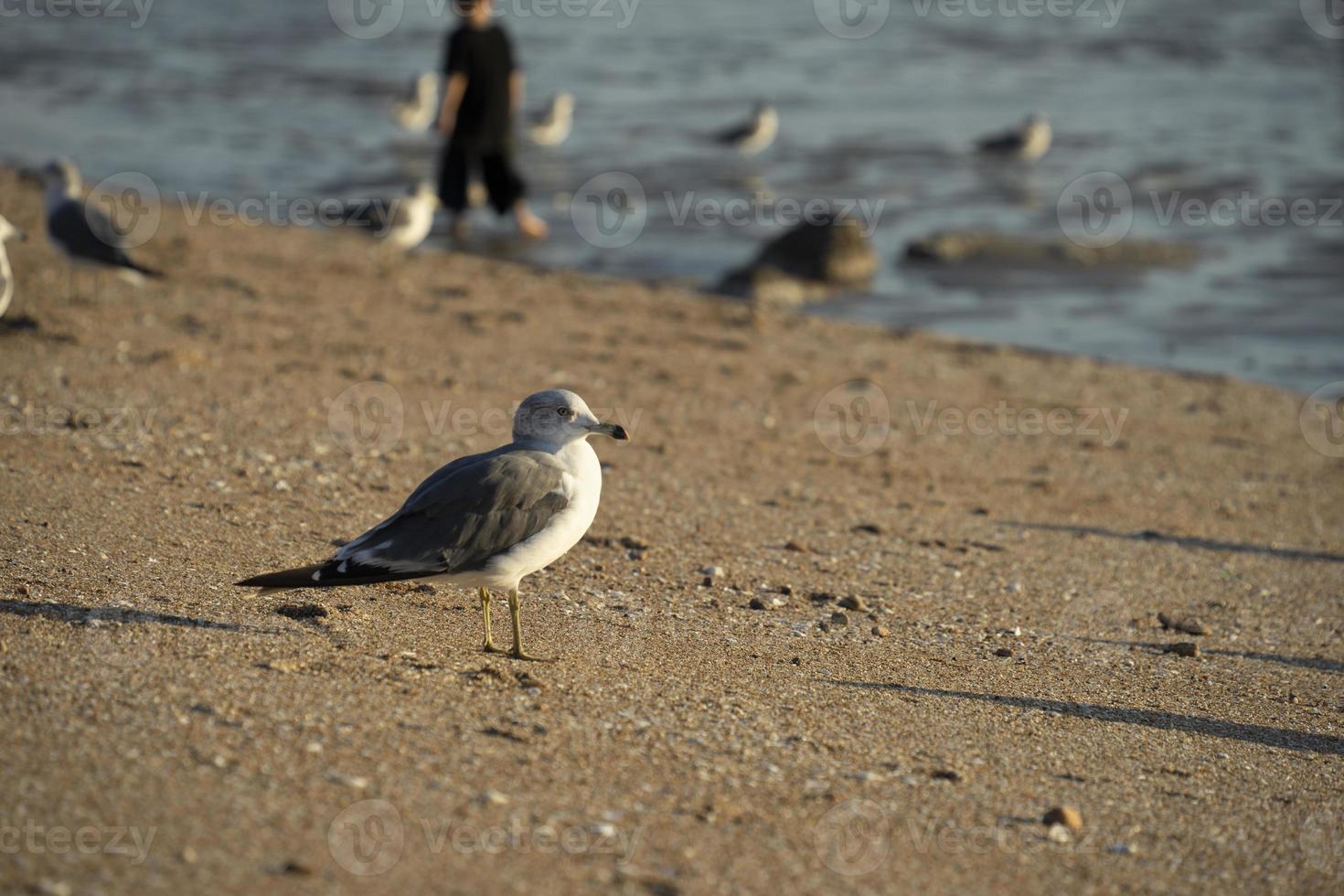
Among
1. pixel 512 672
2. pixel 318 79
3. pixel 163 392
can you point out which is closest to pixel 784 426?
pixel 163 392

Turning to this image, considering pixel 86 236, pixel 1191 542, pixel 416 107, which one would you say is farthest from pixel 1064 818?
pixel 416 107

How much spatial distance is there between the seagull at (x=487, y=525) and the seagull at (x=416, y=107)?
1695 cm

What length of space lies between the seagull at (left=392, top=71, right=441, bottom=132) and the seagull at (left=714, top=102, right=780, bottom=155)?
451 cm

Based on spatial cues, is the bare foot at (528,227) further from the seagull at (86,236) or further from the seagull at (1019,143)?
the seagull at (1019,143)

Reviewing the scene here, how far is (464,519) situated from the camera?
4.91m

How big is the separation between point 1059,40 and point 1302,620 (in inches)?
1003

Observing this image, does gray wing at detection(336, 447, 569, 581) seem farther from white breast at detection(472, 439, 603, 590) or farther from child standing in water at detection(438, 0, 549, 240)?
child standing in water at detection(438, 0, 549, 240)

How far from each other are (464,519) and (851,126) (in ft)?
58.8

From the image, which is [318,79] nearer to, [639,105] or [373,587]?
[639,105]

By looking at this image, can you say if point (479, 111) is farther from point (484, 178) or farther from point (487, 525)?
point (487, 525)

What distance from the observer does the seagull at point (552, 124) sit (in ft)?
66.3

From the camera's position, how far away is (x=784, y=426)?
9.21 metres

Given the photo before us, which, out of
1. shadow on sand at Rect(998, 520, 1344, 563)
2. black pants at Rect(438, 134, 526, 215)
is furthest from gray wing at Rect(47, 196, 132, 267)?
shadow on sand at Rect(998, 520, 1344, 563)

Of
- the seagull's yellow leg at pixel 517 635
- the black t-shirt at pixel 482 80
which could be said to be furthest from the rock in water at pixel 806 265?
the seagull's yellow leg at pixel 517 635
